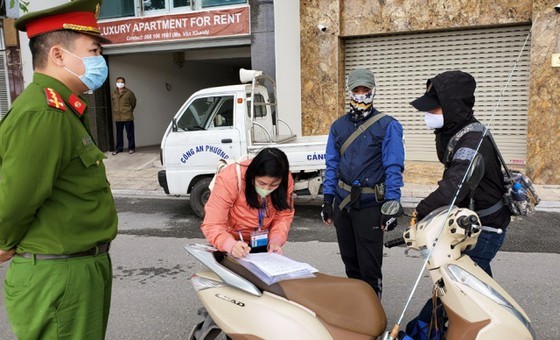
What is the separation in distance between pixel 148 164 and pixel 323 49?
5.33m

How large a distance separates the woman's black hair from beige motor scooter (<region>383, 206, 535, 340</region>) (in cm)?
83

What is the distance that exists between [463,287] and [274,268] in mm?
931

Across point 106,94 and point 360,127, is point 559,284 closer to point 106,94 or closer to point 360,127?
point 360,127

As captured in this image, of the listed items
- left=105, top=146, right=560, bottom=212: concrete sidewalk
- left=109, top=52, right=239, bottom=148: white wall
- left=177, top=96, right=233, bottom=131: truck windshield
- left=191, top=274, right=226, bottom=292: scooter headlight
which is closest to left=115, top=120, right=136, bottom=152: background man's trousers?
left=105, top=146, right=560, bottom=212: concrete sidewalk

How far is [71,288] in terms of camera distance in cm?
201

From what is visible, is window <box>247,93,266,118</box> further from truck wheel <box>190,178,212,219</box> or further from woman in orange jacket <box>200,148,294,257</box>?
woman in orange jacket <box>200,148,294,257</box>

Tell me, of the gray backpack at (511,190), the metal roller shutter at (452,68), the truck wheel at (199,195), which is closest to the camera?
the gray backpack at (511,190)

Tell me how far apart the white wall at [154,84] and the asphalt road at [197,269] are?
311 inches

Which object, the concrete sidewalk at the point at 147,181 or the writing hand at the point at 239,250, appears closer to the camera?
the writing hand at the point at 239,250

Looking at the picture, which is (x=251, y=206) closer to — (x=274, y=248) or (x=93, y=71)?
(x=274, y=248)

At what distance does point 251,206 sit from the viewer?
2.85 metres

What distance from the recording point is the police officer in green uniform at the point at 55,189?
1826 millimetres

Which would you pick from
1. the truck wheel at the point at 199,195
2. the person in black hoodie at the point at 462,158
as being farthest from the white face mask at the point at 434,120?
the truck wheel at the point at 199,195

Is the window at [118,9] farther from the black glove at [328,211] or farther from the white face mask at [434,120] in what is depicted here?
the white face mask at [434,120]
